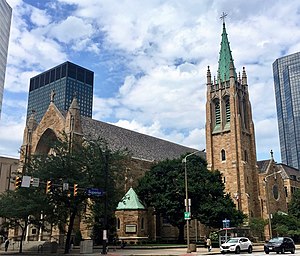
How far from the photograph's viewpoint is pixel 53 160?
3669 centimetres

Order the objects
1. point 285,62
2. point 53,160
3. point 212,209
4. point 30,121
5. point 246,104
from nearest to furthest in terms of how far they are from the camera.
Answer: point 53,160 → point 212,209 → point 30,121 → point 246,104 → point 285,62

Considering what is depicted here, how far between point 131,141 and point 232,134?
17.2 m

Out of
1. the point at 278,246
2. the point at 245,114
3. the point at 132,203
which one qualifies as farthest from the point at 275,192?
the point at 278,246

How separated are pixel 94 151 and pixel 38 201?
702cm

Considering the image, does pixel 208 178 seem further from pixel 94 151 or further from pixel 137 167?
pixel 94 151

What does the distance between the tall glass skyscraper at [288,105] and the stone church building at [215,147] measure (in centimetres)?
9073

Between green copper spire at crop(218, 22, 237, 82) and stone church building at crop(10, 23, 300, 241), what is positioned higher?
green copper spire at crop(218, 22, 237, 82)

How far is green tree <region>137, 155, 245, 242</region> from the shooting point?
51.7 meters

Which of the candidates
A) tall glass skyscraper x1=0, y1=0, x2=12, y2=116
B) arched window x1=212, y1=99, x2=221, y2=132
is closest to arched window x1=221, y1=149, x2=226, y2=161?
arched window x1=212, y1=99, x2=221, y2=132

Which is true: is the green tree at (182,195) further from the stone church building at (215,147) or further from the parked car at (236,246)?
the parked car at (236,246)

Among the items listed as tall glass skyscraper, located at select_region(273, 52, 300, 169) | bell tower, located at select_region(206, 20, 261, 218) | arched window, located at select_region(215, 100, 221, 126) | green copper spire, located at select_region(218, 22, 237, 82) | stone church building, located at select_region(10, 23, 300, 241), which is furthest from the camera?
tall glass skyscraper, located at select_region(273, 52, 300, 169)

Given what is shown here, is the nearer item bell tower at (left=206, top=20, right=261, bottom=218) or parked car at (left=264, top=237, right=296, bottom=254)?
parked car at (left=264, top=237, right=296, bottom=254)

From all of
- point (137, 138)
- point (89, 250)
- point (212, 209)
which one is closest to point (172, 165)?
point (212, 209)

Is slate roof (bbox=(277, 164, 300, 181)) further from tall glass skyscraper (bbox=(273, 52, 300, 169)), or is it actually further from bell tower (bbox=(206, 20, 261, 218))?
tall glass skyscraper (bbox=(273, 52, 300, 169))
